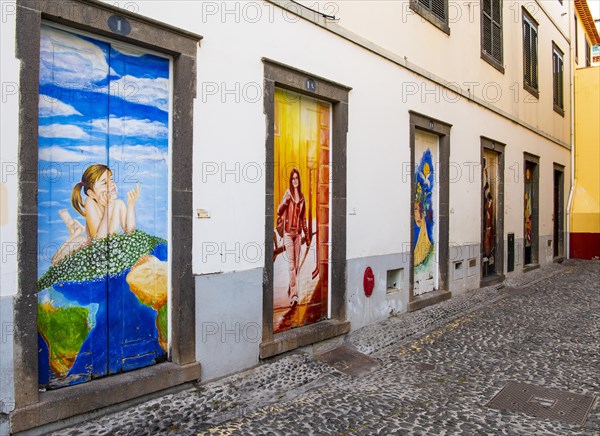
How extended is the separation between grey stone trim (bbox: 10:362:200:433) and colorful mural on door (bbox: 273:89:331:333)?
144 cm

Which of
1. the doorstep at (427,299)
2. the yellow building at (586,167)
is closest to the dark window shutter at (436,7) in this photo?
the doorstep at (427,299)

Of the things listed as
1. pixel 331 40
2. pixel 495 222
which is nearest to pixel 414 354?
pixel 331 40

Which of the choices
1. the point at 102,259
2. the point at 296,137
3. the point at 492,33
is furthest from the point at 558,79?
the point at 102,259

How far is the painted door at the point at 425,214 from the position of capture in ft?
26.2

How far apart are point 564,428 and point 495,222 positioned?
7.46m

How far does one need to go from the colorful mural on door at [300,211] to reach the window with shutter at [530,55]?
28.3 feet

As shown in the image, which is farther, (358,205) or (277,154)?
(358,205)

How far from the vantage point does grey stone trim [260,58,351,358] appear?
16.6ft

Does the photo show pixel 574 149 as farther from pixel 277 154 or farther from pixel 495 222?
pixel 277 154

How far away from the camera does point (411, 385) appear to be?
4.88m

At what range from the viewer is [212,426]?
3.85 metres

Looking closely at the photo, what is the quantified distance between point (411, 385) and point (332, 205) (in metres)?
2.27

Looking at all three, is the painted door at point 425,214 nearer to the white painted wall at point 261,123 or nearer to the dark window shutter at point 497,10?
the white painted wall at point 261,123

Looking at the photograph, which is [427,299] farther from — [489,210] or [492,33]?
[492,33]
